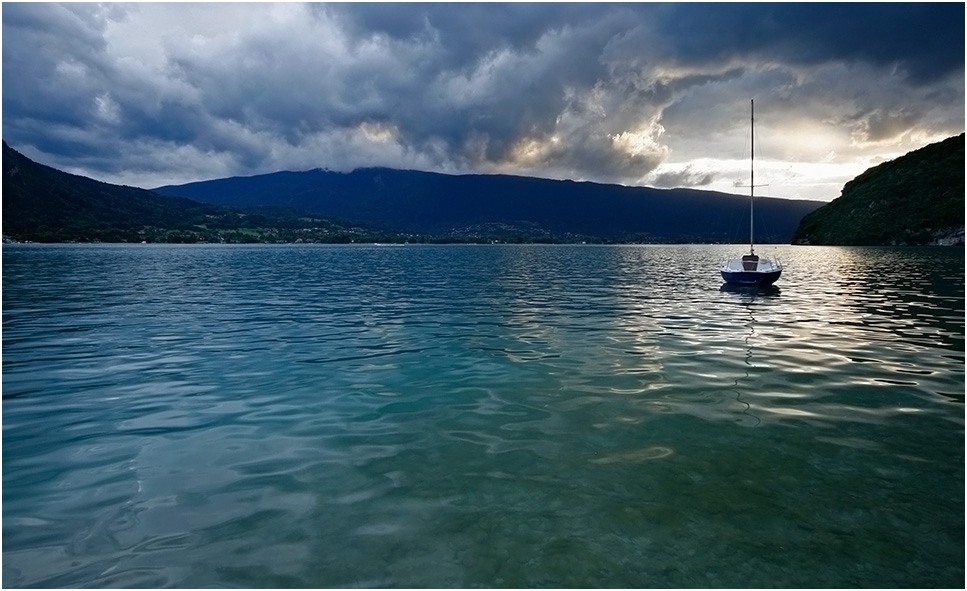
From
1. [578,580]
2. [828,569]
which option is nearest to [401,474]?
[578,580]

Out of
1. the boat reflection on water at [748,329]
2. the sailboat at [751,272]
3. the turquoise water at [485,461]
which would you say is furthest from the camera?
the sailboat at [751,272]

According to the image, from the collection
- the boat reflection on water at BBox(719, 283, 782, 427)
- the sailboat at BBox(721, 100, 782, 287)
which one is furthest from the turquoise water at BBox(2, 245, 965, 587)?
the sailboat at BBox(721, 100, 782, 287)

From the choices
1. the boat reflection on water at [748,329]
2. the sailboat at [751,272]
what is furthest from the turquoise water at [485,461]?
the sailboat at [751,272]

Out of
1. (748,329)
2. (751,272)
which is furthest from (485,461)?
(751,272)

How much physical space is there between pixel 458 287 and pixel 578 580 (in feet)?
150

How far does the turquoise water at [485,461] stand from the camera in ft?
23.5

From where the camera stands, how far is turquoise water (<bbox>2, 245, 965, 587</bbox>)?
716cm

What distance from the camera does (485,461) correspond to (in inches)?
410

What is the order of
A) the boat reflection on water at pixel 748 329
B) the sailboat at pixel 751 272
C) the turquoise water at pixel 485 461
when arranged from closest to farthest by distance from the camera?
the turquoise water at pixel 485 461, the boat reflection on water at pixel 748 329, the sailboat at pixel 751 272

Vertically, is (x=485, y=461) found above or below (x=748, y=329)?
below

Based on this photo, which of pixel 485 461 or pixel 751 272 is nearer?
pixel 485 461

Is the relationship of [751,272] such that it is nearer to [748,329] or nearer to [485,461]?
[748,329]

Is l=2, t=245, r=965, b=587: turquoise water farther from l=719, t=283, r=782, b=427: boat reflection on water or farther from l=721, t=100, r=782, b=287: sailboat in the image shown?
l=721, t=100, r=782, b=287: sailboat

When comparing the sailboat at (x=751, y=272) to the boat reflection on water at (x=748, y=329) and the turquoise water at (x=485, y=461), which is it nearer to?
the boat reflection on water at (x=748, y=329)
